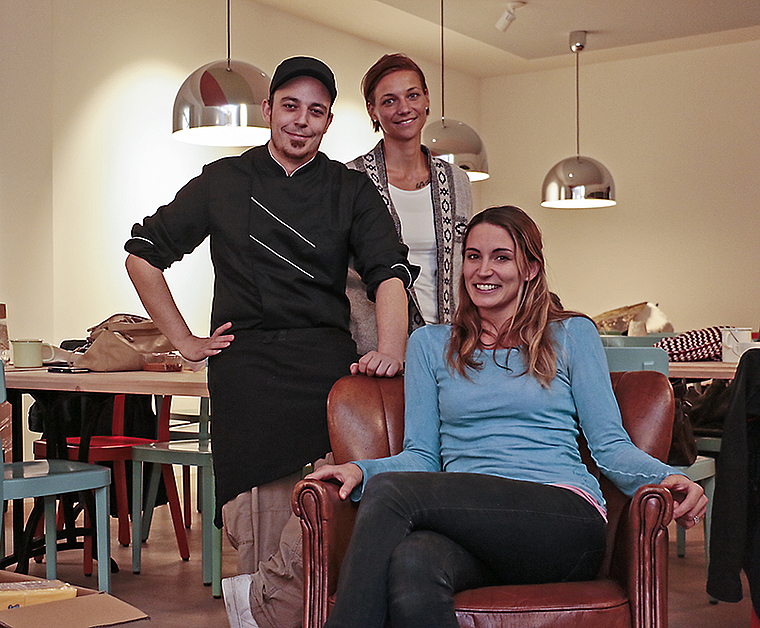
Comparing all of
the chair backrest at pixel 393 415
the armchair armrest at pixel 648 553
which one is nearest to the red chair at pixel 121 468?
the chair backrest at pixel 393 415

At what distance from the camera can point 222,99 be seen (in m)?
3.95

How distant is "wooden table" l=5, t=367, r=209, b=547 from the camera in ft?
9.56

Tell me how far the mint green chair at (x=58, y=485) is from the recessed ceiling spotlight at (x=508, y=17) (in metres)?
3.45

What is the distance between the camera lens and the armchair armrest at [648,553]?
5.79 ft

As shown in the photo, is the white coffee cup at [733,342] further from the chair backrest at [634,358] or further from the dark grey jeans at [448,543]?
the dark grey jeans at [448,543]

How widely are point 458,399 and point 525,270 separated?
1.10ft

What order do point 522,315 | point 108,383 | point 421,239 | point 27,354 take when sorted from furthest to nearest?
point 27,354
point 108,383
point 421,239
point 522,315

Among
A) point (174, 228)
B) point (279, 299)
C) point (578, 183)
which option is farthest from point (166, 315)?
point (578, 183)

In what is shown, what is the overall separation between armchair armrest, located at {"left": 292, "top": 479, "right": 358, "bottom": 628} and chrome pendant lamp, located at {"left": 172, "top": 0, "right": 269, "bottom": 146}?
242 cm

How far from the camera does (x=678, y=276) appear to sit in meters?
8.16

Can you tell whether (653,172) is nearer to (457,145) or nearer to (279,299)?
(457,145)

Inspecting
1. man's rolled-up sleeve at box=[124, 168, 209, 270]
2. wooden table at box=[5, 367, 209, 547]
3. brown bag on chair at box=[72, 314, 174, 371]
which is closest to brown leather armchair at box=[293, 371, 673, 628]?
man's rolled-up sleeve at box=[124, 168, 209, 270]

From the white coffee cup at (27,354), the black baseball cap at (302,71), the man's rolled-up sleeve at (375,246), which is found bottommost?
the white coffee cup at (27,354)

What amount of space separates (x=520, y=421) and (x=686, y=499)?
39 cm
